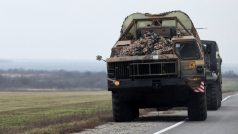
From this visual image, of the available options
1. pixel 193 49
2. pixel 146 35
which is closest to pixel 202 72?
pixel 193 49

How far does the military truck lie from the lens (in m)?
21.7

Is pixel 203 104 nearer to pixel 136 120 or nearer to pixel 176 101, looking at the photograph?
pixel 176 101

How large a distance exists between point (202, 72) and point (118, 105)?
295cm

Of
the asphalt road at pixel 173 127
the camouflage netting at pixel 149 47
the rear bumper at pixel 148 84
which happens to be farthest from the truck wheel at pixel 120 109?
the camouflage netting at pixel 149 47

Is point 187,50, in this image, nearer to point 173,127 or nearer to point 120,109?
point 120,109

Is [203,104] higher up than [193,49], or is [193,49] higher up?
[193,49]

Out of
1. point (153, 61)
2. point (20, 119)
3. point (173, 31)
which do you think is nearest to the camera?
point (153, 61)

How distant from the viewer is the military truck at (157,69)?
21.7 m

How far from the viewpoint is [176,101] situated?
22.8 m

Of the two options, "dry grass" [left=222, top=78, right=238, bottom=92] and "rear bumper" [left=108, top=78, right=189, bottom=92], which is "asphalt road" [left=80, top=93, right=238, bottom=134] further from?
"dry grass" [left=222, top=78, right=238, bottom=92]

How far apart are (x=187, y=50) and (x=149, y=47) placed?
1200mm

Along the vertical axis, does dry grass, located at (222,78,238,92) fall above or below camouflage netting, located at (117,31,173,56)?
below

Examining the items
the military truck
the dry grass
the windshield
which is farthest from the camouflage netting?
the dry grass

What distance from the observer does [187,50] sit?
22.2m
